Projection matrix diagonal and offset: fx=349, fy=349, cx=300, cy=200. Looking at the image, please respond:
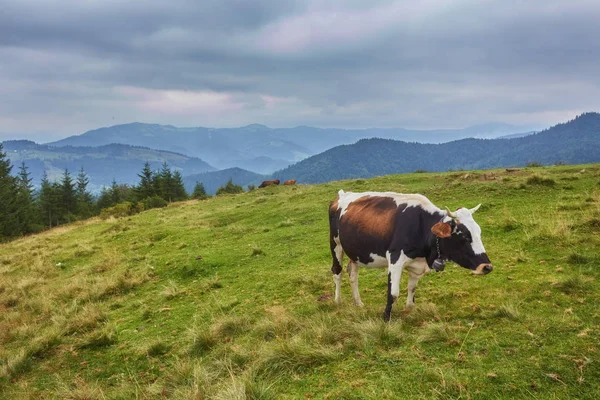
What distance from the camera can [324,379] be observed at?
4.89m

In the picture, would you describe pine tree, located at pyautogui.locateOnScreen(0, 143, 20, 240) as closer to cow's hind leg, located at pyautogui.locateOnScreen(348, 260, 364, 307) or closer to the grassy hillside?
the grassy hillside

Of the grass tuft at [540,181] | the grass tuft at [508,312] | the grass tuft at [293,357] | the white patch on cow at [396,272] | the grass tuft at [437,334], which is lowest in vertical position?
the grass tuft at [293,357]

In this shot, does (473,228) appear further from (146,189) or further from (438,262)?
(146,189)

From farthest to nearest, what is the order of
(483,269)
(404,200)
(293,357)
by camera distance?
1. (404,200)
2. (483,269)
3. (293,357)

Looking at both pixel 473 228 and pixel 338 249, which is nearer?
pixel 473 228

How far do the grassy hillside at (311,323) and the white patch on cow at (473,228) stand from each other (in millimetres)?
1137

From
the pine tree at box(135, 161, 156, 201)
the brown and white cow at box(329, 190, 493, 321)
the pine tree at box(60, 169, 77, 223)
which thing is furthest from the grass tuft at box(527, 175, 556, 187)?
the pine tree at box(60, 169, 77, 223)

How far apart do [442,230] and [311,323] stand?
3.02 meters

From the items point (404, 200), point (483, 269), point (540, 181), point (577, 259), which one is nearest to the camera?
point (483, 269)

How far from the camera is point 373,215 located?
7.46m

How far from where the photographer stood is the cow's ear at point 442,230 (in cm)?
600

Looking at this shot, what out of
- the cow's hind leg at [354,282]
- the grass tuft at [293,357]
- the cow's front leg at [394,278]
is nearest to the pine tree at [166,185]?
the cow's hind leg at [354,282]

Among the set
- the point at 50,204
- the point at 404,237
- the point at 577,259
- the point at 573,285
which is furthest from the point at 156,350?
the point at 50,204

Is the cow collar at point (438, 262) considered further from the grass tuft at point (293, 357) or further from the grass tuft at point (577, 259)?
the grass tuft at point (577, 259)
